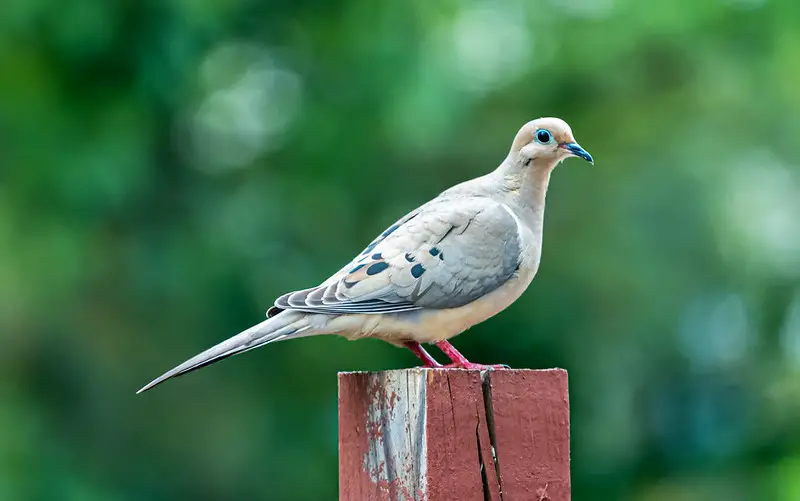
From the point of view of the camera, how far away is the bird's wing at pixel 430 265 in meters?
3.53

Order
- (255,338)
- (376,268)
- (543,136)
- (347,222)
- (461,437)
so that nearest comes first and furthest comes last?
1. (461,437)
2. (255,338)
3. (376,268)
4. (543,136)
5. (347,222)

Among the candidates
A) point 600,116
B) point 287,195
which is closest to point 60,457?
point 287,195

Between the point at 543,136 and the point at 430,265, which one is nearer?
the point at 430,265

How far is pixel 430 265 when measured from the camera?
3.65 m

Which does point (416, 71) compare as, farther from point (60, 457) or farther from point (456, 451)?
point (456, 451)

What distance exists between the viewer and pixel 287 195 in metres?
8.62

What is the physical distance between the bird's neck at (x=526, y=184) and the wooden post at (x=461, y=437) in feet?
4.22

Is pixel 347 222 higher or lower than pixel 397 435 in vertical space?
higher

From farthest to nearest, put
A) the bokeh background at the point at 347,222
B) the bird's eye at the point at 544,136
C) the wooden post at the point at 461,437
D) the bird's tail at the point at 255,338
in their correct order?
the bokeh background at the point at 347,222
the bird's eye at the point at 544,136
the bird's tail at the point at 255,338
the wooden post at the point at 461,437

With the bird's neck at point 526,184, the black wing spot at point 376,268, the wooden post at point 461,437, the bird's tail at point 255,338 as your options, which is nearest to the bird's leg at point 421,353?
the black wing spot at point 376,268

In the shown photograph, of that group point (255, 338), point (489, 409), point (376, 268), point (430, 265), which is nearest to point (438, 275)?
point (430, 265)

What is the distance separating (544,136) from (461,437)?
162 cm

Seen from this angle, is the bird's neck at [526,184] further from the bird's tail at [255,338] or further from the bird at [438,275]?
the bird's tail at [255,338]

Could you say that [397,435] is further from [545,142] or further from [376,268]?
[545,142]
